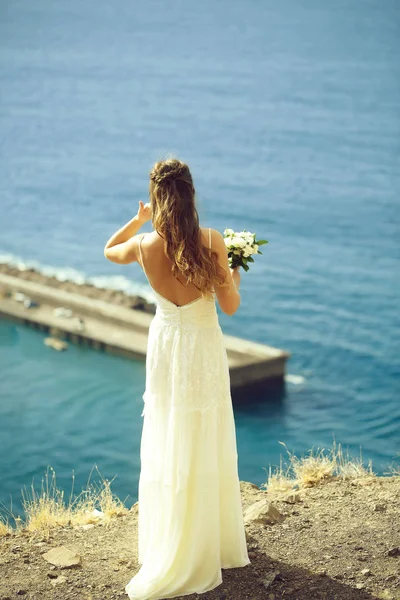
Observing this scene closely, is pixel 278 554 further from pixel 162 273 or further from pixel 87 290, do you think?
pixel 87 290

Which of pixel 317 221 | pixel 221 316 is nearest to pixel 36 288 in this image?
pixel 221 316

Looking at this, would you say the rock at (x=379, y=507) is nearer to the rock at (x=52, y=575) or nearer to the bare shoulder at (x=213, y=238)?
the rock at (x=52, y=575)

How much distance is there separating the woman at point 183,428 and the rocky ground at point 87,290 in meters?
14.6

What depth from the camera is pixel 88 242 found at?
2602 centimetres

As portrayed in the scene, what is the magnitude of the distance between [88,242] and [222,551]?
2272cm

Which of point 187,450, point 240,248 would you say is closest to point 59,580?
point 187,450

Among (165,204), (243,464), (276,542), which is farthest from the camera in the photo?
(243,464)

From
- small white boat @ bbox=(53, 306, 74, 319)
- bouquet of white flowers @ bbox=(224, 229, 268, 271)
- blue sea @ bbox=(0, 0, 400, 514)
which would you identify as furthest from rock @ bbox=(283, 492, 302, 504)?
small white boat @ bbox=(53, 306, 74, 319)

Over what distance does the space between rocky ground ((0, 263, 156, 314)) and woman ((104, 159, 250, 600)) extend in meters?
14.6

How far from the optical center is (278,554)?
4.02 meters

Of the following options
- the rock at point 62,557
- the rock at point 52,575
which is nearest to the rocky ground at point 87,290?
the rock at point 62,557

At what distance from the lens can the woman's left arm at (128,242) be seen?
3498mm

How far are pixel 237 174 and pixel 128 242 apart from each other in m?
27.1

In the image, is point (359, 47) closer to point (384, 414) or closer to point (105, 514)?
point (384, 414)
